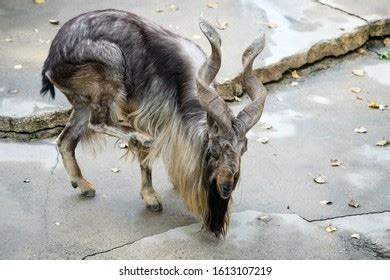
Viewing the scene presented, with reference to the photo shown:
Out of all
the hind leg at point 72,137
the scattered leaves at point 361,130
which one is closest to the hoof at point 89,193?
the hind leg at point 72,137

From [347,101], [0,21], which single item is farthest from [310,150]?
[0,21]

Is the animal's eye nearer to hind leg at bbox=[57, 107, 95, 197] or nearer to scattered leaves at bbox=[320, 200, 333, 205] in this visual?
hind leg at bbox=[57, 107, 95, 197]

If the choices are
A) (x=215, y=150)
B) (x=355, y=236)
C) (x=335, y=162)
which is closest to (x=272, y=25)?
(x=335, y=162)

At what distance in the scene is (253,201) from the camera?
609 centimetres

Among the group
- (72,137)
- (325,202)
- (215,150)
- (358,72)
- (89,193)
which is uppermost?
(215,150)

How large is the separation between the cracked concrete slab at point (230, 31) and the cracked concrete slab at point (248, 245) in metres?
2.13

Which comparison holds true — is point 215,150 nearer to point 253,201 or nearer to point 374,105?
point 253,201

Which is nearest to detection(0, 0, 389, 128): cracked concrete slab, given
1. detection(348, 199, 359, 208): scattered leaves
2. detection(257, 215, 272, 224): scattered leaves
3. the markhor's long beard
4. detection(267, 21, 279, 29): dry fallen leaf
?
detection(267, 21, 279, 29): dry fallen leaf

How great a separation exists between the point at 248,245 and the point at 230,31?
3584 millimetres

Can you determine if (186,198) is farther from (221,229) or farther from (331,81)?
(331,81)

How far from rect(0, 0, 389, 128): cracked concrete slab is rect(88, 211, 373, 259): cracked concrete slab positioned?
213 cm

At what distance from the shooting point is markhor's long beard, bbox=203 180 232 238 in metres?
5.17

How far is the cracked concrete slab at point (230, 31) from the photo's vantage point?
7520 millimetres

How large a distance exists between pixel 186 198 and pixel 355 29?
3949 mm
